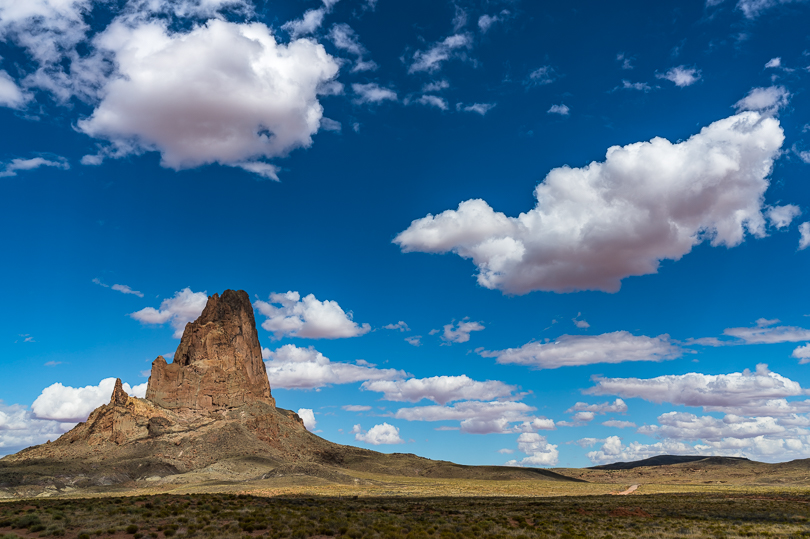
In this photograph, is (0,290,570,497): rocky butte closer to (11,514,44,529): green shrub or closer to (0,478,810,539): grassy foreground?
(0,478,810,539): grassy foreground

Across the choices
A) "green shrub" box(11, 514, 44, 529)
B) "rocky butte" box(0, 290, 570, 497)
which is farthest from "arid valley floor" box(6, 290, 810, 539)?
"rocky butte" box(0, 290, 570, 497)

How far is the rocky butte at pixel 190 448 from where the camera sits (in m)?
125

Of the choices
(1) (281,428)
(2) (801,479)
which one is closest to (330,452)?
(1) (281,428)

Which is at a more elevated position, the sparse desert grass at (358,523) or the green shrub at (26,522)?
the green shrub at (26,522)

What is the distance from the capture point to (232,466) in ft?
468

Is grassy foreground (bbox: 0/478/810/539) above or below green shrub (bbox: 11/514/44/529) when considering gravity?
below

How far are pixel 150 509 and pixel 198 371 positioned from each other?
165 meters

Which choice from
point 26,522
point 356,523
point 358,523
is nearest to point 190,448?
point 26,522

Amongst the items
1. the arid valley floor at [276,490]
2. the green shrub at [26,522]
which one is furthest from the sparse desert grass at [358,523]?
the arid valley floor at [276,490]

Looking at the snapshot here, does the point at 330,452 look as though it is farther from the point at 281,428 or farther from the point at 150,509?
the point at 150,509

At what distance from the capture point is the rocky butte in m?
125

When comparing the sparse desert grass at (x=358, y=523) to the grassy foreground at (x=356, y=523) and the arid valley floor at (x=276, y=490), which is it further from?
the arid valley floor at (x=276, y=490)

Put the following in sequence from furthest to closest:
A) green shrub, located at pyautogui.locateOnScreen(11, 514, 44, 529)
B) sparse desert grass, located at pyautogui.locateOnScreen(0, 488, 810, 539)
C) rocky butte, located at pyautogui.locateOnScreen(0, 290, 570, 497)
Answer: rocky butte, located at pyautogui.locateOnScreen(0, 290, 570, 497) → green shrub, located at pyautogui.locateOnScreen(11, 514, 44, 529) → sparse desert grass, located at pyautogui.locateOnScreen(0, 488, 810, 539)

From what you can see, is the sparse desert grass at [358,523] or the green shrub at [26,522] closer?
the sparse desert grass at [358,523]
